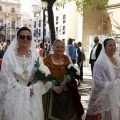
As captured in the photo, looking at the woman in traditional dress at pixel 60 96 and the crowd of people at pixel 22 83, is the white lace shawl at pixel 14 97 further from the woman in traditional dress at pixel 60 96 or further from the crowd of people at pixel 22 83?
the woman in traditional dress at pixel 60 96

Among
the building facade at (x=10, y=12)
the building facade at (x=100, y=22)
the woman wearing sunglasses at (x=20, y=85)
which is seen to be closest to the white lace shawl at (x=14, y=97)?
the woman wearing sunglasses at (x=20, y=85)

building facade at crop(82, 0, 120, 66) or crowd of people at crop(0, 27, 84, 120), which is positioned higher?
building facade at crop(82, 0, 120, 66)

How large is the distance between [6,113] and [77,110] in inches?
53.1

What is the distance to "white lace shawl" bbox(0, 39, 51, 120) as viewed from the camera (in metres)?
3.65

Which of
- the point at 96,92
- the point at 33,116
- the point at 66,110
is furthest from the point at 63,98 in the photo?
the point at 33,116

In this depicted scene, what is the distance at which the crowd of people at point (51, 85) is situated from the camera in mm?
3682

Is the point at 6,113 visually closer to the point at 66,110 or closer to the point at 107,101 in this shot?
the point at 66,110

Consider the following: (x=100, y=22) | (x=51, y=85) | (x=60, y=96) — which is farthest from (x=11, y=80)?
(x=100, y=22)

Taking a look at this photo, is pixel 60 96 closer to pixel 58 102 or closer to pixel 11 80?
pixel 58 102

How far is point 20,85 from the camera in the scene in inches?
146

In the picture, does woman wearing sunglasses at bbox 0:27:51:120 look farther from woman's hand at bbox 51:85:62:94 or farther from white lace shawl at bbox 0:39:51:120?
woman's hand at bbox 51:85:62:94

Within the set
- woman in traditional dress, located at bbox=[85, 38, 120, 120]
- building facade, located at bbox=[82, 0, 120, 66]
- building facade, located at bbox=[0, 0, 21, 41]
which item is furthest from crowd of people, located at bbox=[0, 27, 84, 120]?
building facade, located at bbox=[0, 0, 21, 41]

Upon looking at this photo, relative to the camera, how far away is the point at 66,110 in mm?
4500

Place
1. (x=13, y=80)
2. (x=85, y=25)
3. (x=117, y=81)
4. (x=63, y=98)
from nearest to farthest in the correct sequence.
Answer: (x=13, y=80), (x=117, y=81), (x=63, y=98), (x=85, y=25)
